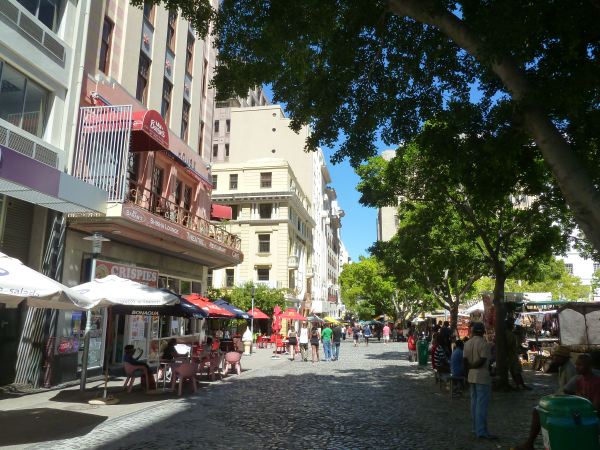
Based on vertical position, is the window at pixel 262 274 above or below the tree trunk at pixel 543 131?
above

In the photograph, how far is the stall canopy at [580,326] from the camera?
1956cm

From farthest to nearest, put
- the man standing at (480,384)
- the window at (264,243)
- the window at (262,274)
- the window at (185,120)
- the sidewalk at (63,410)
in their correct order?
the window at (264,243), the window at (262,274), the window at (185,120), the man standing at (480,384), the sidewalk at (63,410)

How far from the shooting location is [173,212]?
19.3 m

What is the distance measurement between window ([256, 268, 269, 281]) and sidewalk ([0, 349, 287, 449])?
105 ft

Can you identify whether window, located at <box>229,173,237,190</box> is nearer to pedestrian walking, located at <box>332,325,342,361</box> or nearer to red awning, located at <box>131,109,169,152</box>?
pedestrian walking, located at <box>332,325,342,361</box>

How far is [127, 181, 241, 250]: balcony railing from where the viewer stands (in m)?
17.0

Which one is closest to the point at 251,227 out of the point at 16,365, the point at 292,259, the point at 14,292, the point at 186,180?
the point at 292,259

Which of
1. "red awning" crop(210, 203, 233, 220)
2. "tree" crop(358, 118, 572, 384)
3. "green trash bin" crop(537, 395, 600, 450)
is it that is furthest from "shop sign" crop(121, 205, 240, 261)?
"green trash bin" crop(537, 395, 600, 450)

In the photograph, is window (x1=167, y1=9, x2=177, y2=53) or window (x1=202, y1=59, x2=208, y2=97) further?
window (x1=202, y1=59, x2=208, y2=97)

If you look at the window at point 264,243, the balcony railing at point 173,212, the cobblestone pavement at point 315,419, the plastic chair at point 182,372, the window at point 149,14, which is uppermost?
the window at point 149,14

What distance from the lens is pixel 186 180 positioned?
72.9ft

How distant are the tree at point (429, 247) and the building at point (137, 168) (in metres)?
7.91

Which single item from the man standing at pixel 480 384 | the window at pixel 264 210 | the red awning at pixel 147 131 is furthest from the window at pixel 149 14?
the window at pixel 264 210

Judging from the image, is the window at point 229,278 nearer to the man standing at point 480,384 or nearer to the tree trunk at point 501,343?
the tree trunk at point 501,343
